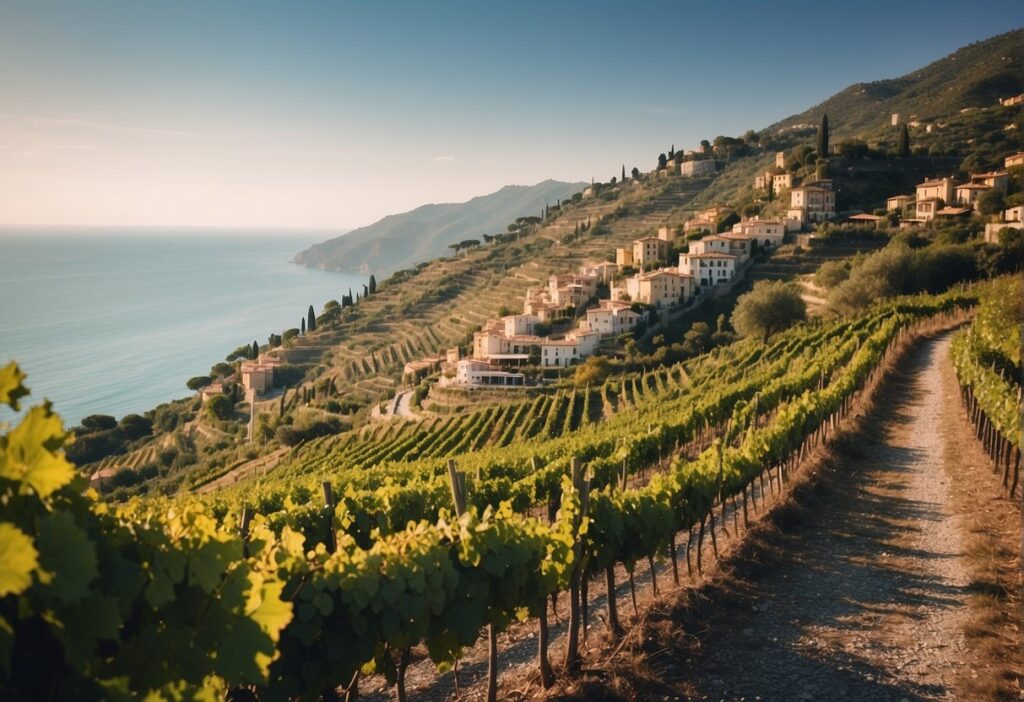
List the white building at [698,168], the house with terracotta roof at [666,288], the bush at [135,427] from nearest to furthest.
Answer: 1. the house with terracotta roof at [666,288]
2. the bush at [135,427]
3. the white building at [698,168]

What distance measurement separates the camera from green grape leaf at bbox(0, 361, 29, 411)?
178 centimetres

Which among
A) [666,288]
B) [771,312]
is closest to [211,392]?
[666,288]

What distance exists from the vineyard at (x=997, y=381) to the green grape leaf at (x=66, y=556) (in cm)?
1062

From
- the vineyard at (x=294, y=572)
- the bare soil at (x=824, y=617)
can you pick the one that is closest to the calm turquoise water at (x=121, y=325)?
the vineyard at (x=294, y=572)

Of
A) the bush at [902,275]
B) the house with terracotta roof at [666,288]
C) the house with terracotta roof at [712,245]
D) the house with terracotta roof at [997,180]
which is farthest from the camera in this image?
the house with terracotta roof at [712,245]

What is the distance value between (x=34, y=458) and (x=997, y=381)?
14578mm

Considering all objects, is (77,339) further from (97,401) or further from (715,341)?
(715,341)

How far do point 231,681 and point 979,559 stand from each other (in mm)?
8629

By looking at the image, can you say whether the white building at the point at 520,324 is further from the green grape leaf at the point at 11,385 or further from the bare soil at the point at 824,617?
the green grape leaf at the point at 11,385

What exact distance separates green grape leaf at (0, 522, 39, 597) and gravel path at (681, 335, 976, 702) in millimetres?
5135

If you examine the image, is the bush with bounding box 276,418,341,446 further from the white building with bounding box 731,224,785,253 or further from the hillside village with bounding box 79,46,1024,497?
the white building with bounding box 731,224,785,253

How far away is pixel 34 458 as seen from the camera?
176 cm

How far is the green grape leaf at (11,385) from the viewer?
1.78 metres

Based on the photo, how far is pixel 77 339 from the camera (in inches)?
3551
